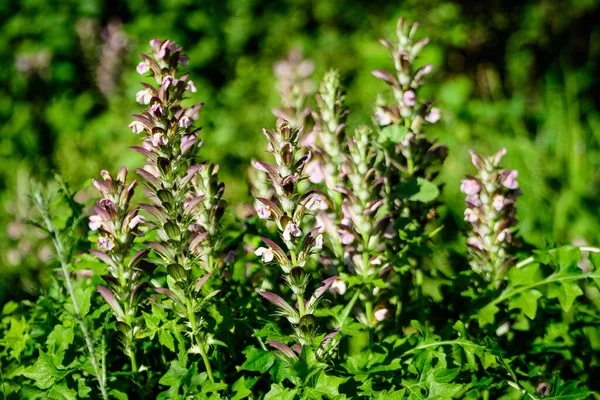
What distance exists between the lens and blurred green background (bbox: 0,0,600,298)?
4.59 meters

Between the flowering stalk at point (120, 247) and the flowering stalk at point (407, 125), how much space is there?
77 cm

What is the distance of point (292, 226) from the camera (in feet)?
4.50

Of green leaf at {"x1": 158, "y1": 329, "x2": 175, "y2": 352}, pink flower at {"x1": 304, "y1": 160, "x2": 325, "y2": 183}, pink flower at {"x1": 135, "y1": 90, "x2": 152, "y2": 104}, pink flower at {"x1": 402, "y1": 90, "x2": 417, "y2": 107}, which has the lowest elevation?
green leaf at {"x1": 158, "y1": 329, "x2": 175, "y2": 352}

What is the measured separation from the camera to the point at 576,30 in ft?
18.8

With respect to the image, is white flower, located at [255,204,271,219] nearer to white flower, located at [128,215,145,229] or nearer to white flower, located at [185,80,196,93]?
white flower, located at [128,215,145,229]

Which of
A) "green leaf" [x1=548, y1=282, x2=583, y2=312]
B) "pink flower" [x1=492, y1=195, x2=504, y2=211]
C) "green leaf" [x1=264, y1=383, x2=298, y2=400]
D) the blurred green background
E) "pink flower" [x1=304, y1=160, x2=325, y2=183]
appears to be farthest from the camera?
the blurred green background

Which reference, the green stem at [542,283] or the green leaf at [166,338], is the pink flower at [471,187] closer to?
the green stem at [542,283]

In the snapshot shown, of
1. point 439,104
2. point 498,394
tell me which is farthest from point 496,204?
point 439,104

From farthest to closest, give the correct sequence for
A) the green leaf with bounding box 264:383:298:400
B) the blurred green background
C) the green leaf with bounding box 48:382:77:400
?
the blurred green background, the green leaf with bounding box 48:382:77:400, the green leaf with bounding box 264:383:298:400

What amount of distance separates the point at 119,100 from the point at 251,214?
3705mm

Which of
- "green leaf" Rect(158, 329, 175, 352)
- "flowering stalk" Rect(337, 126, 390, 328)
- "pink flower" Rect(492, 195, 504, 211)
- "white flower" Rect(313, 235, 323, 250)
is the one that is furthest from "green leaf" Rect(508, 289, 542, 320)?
"green leaf" Rect(158, 329, 175, 352)

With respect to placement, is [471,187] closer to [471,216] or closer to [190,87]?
[471,216]

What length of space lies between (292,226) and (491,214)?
29.1 inches

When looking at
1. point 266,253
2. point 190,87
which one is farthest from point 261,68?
point 266,253
